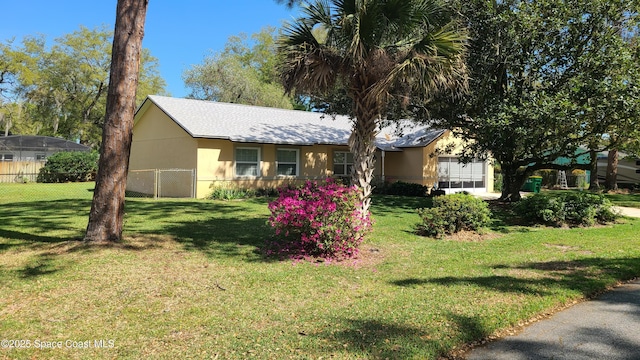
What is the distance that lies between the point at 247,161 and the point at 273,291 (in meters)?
14.6

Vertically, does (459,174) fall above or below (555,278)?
above

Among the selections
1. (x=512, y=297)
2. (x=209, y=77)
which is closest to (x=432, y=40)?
(x=512, y=297)

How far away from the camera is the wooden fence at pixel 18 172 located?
25953mm

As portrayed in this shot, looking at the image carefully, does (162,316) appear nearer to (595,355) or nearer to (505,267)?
(595,355)

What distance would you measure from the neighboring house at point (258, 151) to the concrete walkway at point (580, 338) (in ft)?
42.0

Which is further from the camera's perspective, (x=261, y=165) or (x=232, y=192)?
(x=261, y=165)

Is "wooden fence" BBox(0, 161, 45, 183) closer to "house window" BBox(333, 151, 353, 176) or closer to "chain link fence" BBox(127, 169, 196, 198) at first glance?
"chain link fence" BBox(127, 169, 196, 198)

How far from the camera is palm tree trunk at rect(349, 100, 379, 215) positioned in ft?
27.0

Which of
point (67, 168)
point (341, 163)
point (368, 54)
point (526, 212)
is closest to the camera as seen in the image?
point (368, 54)

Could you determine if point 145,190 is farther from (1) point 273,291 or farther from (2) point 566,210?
(2) point 566,210

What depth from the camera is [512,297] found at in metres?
5.31

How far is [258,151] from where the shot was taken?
19.9 m

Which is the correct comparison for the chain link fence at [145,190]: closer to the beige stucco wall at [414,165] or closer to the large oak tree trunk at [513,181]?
the beige stucco wall at [414,165]

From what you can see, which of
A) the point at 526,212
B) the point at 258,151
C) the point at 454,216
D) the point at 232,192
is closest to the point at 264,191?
the point at 232,192
